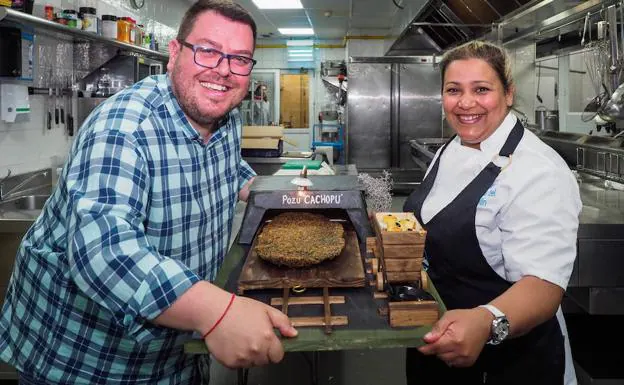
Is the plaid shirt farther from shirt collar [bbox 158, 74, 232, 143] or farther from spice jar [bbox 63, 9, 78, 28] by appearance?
spice jar [bbox 63, 9, 78, 28]

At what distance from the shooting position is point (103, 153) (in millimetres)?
1016

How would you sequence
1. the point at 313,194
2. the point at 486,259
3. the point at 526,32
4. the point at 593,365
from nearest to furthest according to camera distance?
the point at 486,259 < the point at 313,194 < the point at 593,365 < the point at 526,32

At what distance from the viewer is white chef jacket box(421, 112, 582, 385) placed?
3.98 ft

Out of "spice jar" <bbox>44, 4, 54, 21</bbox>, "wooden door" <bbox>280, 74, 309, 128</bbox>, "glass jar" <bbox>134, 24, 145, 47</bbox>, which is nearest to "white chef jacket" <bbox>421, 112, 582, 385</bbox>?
"spice jar" <bbox>44, 4, 54, 21</bbox>

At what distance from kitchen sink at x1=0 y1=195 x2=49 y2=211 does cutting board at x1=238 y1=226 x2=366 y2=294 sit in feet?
7.78

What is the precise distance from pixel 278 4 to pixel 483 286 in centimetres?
627

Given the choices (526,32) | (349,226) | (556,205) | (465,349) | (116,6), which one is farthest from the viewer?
(116,6)

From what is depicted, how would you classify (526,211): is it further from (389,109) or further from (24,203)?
(389,109)

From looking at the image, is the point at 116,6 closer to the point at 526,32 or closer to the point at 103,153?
the point at 526,32

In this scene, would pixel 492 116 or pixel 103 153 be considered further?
pixel 492 116

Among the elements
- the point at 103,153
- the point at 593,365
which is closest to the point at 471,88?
the point at 103,153

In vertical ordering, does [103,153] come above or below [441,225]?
above

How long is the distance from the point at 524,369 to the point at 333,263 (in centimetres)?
69

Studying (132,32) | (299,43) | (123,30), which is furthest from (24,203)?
(299,43)
